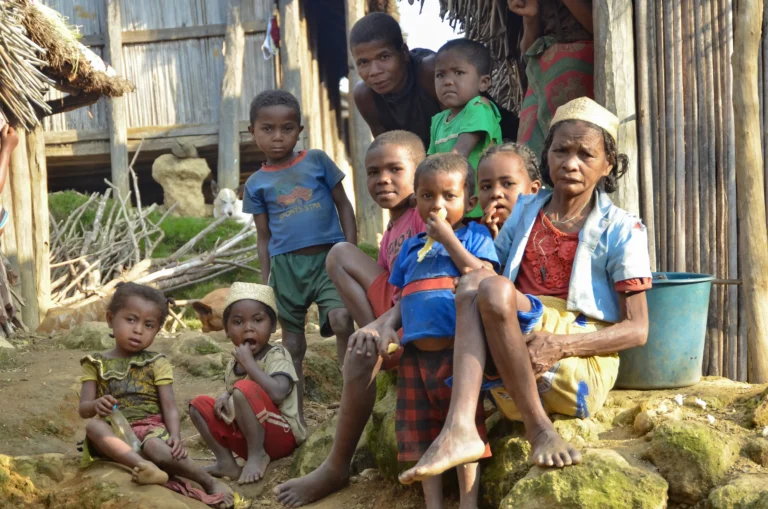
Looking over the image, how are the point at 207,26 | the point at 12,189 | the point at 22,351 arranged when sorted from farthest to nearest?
the point at 207,26 < the point at 12,189 < the point at 22,351

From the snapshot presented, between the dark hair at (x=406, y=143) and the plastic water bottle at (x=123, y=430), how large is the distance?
1.65 metres

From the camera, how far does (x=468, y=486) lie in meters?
3.21

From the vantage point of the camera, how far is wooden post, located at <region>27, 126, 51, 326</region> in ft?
28.6

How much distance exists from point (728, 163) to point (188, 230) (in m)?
8.21

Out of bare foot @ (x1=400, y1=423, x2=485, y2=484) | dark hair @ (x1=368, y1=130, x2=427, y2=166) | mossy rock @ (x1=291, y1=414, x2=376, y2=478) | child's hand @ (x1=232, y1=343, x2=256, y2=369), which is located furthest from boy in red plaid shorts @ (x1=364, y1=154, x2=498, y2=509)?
child's hand @ (x1=232, y1=343, x2=256, y2=369)

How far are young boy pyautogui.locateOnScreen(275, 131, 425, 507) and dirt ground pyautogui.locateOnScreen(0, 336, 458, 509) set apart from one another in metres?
0.11

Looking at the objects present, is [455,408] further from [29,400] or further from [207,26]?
[207,26]

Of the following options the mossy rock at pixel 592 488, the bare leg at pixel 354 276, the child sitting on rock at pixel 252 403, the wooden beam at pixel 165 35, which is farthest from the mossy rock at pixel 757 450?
the wooden beam at pixel 165 35

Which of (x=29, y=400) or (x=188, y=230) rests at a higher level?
(x=188, y=230)

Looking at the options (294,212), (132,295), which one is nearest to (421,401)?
(132,295)

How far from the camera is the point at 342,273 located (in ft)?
13.2

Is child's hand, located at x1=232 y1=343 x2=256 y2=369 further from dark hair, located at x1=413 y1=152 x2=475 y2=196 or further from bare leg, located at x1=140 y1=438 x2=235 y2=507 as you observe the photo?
dark hair, located at x1=413 y1=152 x2=475 y2=196

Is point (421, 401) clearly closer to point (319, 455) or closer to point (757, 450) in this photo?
point (319, 455)

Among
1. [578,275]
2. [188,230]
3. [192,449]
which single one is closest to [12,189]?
[188,230]
